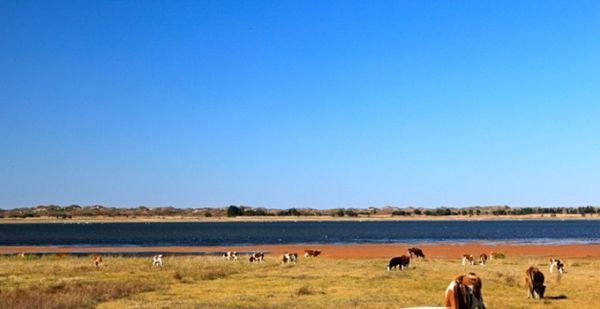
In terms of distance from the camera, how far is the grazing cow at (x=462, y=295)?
1842 centimetres

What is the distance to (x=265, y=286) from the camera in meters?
31.4

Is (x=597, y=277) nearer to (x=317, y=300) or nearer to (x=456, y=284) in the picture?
(x=317, y=300)

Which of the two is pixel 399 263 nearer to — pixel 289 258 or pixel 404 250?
pixel 289 258

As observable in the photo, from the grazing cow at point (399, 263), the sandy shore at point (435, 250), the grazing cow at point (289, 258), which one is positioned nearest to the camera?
the grazing cow at point (399, 263)

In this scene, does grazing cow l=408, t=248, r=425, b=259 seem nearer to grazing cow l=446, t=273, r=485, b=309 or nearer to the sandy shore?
the sandy shore

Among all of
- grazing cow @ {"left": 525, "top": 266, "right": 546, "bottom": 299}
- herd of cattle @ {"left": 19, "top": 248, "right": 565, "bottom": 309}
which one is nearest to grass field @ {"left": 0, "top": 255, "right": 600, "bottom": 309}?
grazing cow @ {"left": 525, "top": 266, "right": 546, "bottom": 299}

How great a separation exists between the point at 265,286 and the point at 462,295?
558 inches

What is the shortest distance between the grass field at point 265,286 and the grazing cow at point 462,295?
161 inches

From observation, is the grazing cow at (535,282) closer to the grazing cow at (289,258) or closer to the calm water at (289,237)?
the grazing cow at (289,258)

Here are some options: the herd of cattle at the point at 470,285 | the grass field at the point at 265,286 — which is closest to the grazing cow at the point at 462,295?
the herd of cattle at the point at 470,285

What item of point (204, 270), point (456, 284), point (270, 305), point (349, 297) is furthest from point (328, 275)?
point (456, 284)

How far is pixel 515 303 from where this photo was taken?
81.6 feet

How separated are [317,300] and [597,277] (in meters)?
17.0

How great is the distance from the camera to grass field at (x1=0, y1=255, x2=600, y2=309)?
25.1 meters
